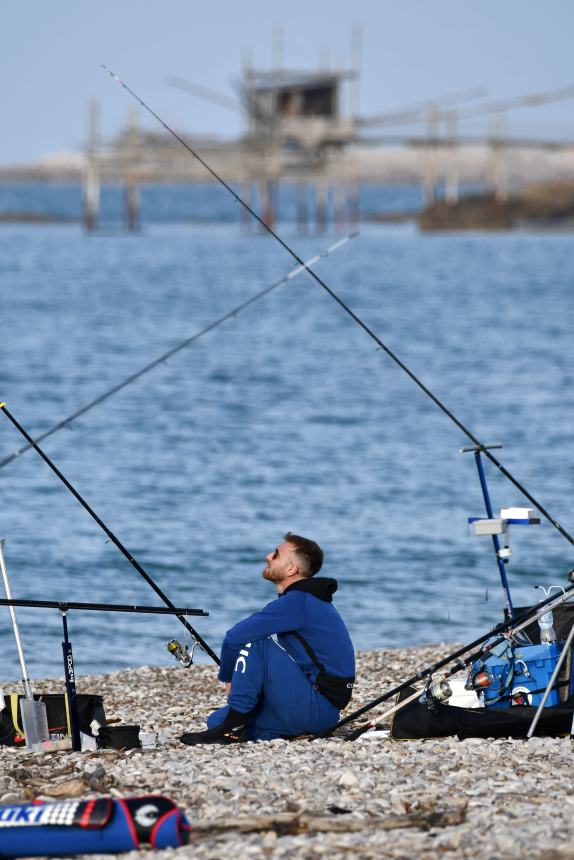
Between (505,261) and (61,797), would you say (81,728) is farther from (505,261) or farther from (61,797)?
(505,261)

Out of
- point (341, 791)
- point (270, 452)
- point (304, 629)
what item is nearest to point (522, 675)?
point (304, 629)

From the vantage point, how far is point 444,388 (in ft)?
87.3

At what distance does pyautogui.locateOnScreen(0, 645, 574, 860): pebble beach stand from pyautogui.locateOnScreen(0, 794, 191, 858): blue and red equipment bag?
8 cm

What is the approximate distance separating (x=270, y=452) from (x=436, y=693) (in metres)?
13.7

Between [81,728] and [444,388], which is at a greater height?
[81,728]

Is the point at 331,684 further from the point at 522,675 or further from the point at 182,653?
the point at 182,653

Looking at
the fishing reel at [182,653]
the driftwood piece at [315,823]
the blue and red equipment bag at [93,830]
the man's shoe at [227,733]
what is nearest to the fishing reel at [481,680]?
the man's shoe at [227,733]

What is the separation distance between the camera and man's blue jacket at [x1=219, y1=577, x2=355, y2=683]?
638 cm

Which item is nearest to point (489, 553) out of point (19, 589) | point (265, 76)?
point (19, 589)

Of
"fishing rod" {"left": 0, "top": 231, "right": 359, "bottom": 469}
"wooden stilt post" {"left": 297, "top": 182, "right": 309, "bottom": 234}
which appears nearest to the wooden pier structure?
"wooden stilt post" {"left": 297, "top": 182, "right": 309, "bottom": 234}

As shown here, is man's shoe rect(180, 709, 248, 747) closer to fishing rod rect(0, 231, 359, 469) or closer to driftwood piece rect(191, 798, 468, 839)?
driftwood piece rect(191, 798, 468, 839)

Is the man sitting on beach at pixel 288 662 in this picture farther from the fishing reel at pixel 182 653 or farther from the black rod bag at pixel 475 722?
the fishing reel at pixel 182 653

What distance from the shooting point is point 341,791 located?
5500 mm

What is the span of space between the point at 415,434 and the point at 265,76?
167 ft
